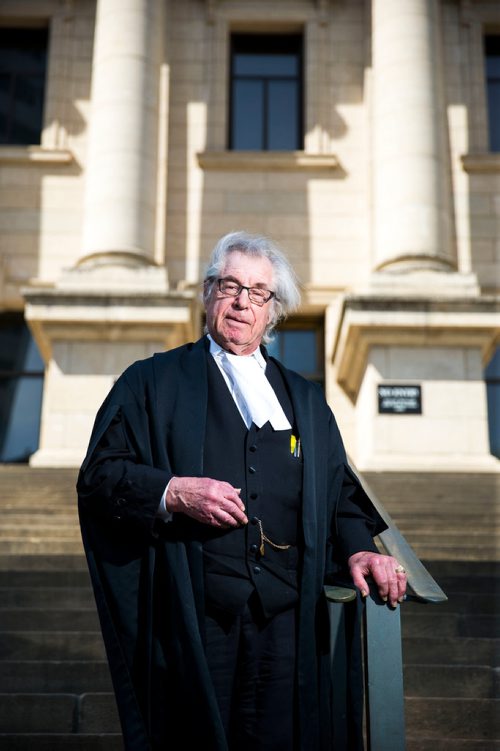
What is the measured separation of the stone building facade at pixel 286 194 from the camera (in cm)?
1116

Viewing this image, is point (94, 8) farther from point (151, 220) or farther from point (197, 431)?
point (197, 431)

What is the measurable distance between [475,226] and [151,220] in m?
4.95

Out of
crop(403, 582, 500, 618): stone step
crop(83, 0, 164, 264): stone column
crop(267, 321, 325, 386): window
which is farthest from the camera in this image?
crop(267, 321, 325, 386): window

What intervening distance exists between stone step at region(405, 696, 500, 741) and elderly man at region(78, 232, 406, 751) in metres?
1.83

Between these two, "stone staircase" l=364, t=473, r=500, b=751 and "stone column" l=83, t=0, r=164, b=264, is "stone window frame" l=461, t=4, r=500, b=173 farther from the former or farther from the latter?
"stone staircase" l=364, t=473, r=500, b=751

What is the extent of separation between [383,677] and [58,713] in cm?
220

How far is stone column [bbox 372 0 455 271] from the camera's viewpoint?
475 inches

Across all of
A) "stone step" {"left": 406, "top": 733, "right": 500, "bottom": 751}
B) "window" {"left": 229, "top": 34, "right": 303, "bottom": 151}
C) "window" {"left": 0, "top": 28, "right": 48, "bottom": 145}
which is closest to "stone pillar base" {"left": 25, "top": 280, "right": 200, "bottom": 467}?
"window" {"left": 229, "top": 34, "right": 303, "bottom": 151}

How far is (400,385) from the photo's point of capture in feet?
36.3

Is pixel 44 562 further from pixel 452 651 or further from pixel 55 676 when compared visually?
pixel 452 651

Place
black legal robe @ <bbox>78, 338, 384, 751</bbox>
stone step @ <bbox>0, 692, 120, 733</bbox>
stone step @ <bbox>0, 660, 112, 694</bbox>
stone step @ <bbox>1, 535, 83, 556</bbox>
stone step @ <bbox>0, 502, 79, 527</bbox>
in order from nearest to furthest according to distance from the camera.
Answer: black legal robe @ <bbox>78, 338, 384, 751</bbox> < stone step @ <bbox>0, 692, 120, 733</bbox> < stone step @ <bbox>0, 660, 112, 694</bbox> < stone step @ <bbox>1, 535, 83, 556</bbox> < stone step @ <bbox>0, 502, 79, 527</bbox>

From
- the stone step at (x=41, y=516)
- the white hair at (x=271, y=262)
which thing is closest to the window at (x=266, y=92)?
the stone step at (x=41, y=516)

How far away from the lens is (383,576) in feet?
8.50

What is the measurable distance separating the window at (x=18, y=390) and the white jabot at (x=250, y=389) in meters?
10.7
